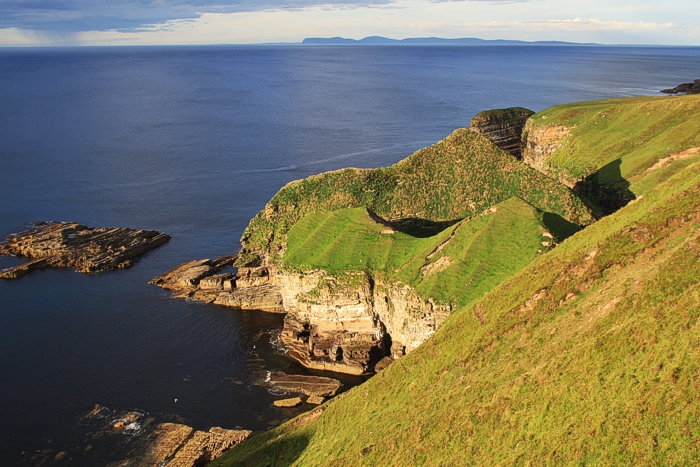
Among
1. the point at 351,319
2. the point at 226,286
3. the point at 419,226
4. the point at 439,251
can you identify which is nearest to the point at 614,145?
the point at 419,226

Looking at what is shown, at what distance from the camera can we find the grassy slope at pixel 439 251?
38.6 metres

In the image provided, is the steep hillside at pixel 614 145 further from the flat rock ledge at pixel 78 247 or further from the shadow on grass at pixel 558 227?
the flat rock ledge at pixel 78 247

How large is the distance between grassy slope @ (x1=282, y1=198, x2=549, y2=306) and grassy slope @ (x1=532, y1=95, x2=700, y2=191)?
2627 centimetres

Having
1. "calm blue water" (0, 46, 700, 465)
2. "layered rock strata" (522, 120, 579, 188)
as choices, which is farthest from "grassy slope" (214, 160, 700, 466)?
"layered rock strata" (522, 120, 579, 188)

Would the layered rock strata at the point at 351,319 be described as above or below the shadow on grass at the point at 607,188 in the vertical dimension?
below

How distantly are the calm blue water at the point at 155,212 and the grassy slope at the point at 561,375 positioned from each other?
11.6 metres

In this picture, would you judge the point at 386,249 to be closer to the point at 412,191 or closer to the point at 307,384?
the point at 307,384

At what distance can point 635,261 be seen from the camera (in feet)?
89.8

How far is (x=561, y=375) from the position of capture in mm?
23281

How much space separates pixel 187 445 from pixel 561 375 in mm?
22140

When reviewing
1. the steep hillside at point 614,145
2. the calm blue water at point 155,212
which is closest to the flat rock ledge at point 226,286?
the calm blue water at point 155,212

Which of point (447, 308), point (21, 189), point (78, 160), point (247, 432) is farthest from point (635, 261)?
point (78, 160)

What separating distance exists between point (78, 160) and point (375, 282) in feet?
281

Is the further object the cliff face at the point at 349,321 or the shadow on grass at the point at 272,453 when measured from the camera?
the cliff face at the point at 349,321
